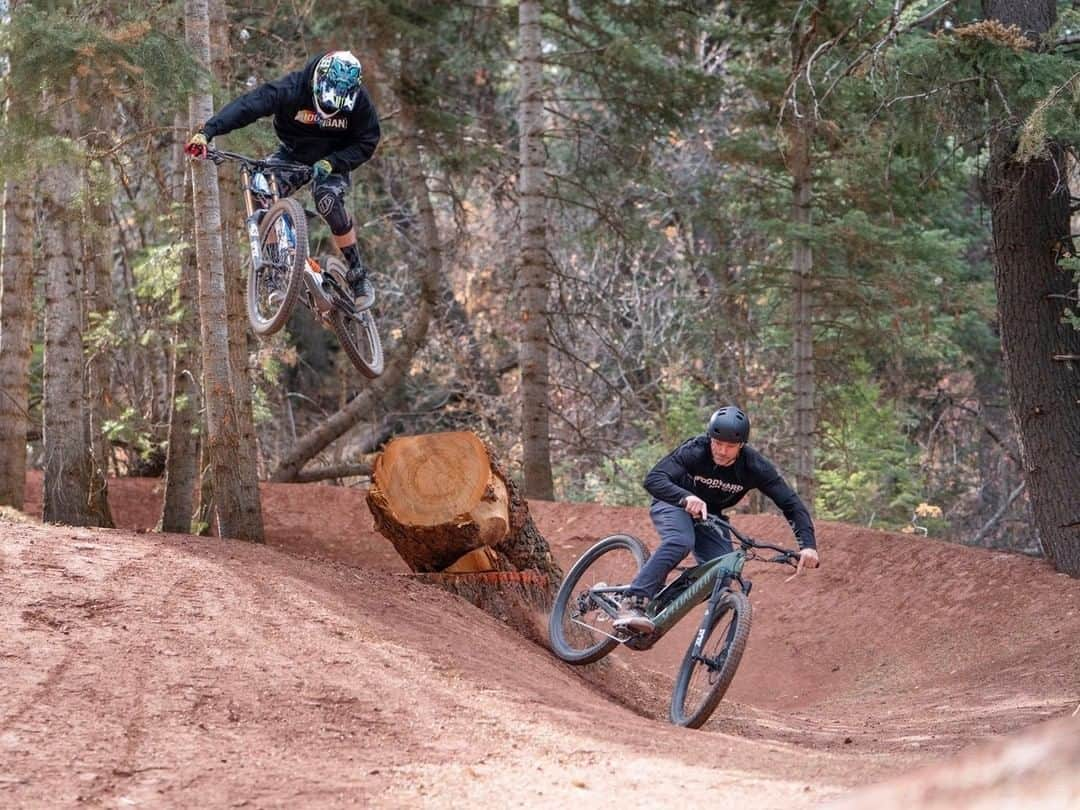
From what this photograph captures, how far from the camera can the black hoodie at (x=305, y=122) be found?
8680mm

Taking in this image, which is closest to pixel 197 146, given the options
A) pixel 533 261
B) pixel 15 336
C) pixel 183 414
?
pixel 183 414

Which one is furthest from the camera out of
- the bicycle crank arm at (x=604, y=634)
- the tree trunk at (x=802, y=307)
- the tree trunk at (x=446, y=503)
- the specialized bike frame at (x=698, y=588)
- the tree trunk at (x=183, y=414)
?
the tree trunk at (x=802, y=307)

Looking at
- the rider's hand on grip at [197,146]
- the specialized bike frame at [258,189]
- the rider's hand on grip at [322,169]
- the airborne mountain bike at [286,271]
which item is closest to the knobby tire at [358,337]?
the airborne mountain bike at [286,271]

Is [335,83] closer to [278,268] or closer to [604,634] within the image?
[278,268]

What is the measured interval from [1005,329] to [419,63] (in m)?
9.38

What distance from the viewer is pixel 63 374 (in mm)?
11359

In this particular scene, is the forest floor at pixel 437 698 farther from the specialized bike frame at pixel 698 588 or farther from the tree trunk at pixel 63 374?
the tree trunk at pixel 63 374

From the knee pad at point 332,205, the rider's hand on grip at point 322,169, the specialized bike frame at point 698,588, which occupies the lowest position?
the specialized bike frame at point 698,588

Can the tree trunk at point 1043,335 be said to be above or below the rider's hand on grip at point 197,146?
below

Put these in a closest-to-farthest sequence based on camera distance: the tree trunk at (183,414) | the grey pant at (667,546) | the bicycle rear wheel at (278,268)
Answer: the grey pant at (667,546)
the bicycle rear wheel at (278,268)
the tree trunk at (183,414)

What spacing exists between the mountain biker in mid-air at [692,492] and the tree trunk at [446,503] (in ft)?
6.26

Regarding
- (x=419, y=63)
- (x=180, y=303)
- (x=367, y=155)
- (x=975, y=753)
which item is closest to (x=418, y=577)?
(x=367, y=155)

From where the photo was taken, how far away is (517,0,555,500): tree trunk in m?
16.5

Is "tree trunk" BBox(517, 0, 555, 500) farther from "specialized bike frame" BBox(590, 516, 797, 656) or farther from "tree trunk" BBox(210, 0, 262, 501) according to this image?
"specialized bike frame" BBox(590, 516, 797, 656)
